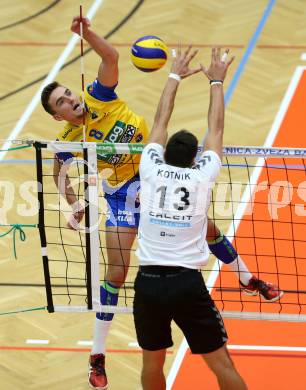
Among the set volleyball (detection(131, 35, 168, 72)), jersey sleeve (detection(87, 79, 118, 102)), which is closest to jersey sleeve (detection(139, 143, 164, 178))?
jersey sleeve (detection(87, 79, 118, 102))

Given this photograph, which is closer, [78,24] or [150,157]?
[150,157]

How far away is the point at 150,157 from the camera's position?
718 cm

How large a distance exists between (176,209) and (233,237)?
12.9 ft

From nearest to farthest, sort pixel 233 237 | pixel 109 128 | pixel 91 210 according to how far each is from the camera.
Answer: pixel 91 210 → pixel 109 128 → pixel 233 237

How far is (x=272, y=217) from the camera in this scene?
11.3 metres

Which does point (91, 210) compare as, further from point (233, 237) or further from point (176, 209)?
point (233, 237)

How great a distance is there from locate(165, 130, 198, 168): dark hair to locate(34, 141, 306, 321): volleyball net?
0.99 meters

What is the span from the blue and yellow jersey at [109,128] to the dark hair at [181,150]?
1552 millimetres

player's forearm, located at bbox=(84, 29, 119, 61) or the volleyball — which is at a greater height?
player's forearm, located at bbox=(84, 29, 119, 61)

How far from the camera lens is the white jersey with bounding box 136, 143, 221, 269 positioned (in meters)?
7.03

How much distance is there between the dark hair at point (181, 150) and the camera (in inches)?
276

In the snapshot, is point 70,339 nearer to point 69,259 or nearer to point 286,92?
point 69,259

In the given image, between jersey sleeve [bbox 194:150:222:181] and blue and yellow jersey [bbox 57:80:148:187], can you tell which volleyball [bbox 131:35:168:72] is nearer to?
blue and yellow jersey [bbox 57:80:148:187]

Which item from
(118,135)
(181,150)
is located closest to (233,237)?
(118,135)
